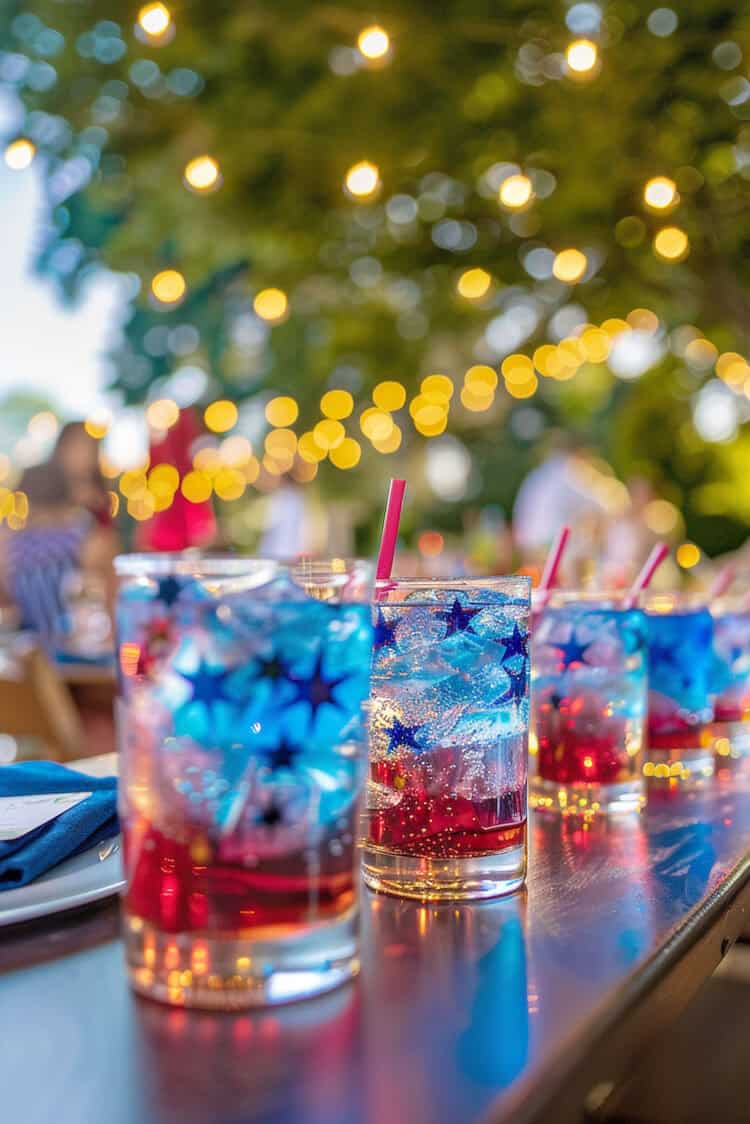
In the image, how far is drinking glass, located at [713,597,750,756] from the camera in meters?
1.17

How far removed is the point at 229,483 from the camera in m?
9.98

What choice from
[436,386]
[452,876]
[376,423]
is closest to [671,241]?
[436,386]

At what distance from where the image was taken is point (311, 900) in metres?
0.47

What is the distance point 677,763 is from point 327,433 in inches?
299

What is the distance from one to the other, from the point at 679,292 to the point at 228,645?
3749 millimetres

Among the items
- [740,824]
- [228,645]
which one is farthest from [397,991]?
[740,824]

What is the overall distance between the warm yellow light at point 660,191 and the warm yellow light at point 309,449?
5390mm

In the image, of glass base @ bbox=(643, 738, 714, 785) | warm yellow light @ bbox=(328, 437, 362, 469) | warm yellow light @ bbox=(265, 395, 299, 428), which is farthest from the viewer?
warm yellow light @ bbox=(328, 437, 362, 469)

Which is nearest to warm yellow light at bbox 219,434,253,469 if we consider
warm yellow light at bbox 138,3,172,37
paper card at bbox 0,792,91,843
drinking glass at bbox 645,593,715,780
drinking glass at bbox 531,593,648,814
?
warm yellow light at bbox 138,3,172,37

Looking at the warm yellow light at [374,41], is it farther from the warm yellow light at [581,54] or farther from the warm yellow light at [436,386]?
the warm yellow light at [436,386]

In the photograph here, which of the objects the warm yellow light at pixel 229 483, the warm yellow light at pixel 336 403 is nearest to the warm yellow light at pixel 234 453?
the warm yellow light at pixel 229 483

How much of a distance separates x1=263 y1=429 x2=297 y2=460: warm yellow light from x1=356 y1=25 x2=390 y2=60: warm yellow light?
6057mm

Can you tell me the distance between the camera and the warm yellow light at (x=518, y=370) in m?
6.45

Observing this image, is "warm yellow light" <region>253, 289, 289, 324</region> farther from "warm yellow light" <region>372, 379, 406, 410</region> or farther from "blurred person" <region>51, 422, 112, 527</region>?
"blurred person" <region>51, 422, 112, 527</region>
